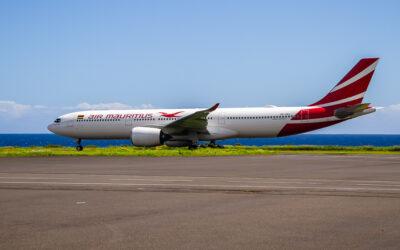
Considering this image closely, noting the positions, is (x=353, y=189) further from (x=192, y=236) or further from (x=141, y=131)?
(x=141, y=131)

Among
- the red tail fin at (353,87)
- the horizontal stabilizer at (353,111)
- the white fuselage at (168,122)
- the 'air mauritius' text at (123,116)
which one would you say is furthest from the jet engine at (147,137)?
the horizontal stabilizer at (353,111)

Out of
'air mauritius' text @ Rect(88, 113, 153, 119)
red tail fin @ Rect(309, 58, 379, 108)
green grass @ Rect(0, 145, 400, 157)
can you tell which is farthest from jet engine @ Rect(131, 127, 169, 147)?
red tail fin @ Rect(309, 58, 379, 108)

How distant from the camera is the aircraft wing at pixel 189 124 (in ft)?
131

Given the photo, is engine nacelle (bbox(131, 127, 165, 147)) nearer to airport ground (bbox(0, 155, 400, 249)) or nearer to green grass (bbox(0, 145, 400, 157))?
green grass (bbox(0, 145, 400, 157))

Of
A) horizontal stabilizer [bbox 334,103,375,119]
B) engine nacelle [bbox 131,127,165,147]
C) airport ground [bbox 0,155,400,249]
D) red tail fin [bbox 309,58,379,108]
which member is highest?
red tail fin [bbox 309,58,379,108]

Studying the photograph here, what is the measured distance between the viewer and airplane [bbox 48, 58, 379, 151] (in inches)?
1570

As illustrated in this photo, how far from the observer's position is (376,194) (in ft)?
37.4

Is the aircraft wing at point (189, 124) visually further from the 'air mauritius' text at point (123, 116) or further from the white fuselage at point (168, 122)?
the 'air mauritius' text at point (123, 116)

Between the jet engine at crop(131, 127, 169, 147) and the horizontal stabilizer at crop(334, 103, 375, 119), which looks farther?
the jet engine at crop(131, 127, 169, 147)

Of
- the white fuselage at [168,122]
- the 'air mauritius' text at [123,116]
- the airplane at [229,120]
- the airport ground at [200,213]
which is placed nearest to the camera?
the airport ground at [200,213]

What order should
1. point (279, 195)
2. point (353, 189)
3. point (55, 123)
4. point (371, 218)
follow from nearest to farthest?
point (371, 218) < point (279, 195) < point (353, 189) < point (55, 123)

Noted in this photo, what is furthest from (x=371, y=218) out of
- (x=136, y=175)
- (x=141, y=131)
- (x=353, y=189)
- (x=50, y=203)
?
(x=141, y=131)

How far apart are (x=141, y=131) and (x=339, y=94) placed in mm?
14781

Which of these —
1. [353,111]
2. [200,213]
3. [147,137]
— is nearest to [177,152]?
[147,137]
